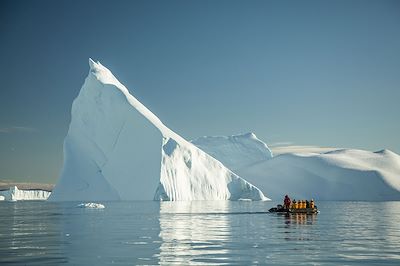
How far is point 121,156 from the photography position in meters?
85.4

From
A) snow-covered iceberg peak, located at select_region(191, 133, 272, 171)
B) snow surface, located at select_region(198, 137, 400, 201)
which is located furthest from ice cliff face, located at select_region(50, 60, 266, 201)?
snow-covered iceberg peak, located at select_region(191, 133, 272, 171)

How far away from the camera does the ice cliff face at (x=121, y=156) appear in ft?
269

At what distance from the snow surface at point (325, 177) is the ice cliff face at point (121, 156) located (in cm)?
4507

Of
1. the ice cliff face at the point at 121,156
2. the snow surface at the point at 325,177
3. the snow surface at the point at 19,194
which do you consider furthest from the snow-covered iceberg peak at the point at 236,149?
the ice cliff face at the point at 121,156

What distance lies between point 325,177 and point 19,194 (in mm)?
86061

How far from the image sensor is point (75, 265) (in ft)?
45.9

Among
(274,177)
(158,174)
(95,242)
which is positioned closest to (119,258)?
(95,242)

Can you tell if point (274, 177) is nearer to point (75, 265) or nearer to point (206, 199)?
point (206, 199)

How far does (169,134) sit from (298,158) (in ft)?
214

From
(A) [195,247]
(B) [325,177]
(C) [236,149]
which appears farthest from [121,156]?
(C) [236,149]

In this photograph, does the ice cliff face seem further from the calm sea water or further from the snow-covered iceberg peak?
the snow-covered iceberg peak

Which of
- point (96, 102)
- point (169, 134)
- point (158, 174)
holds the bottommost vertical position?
point (158, 174)

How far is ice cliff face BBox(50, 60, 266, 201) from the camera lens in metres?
82.1

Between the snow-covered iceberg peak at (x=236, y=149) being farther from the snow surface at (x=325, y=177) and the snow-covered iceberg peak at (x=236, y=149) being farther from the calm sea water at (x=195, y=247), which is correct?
the calm sea water at (x=195, y=247)
